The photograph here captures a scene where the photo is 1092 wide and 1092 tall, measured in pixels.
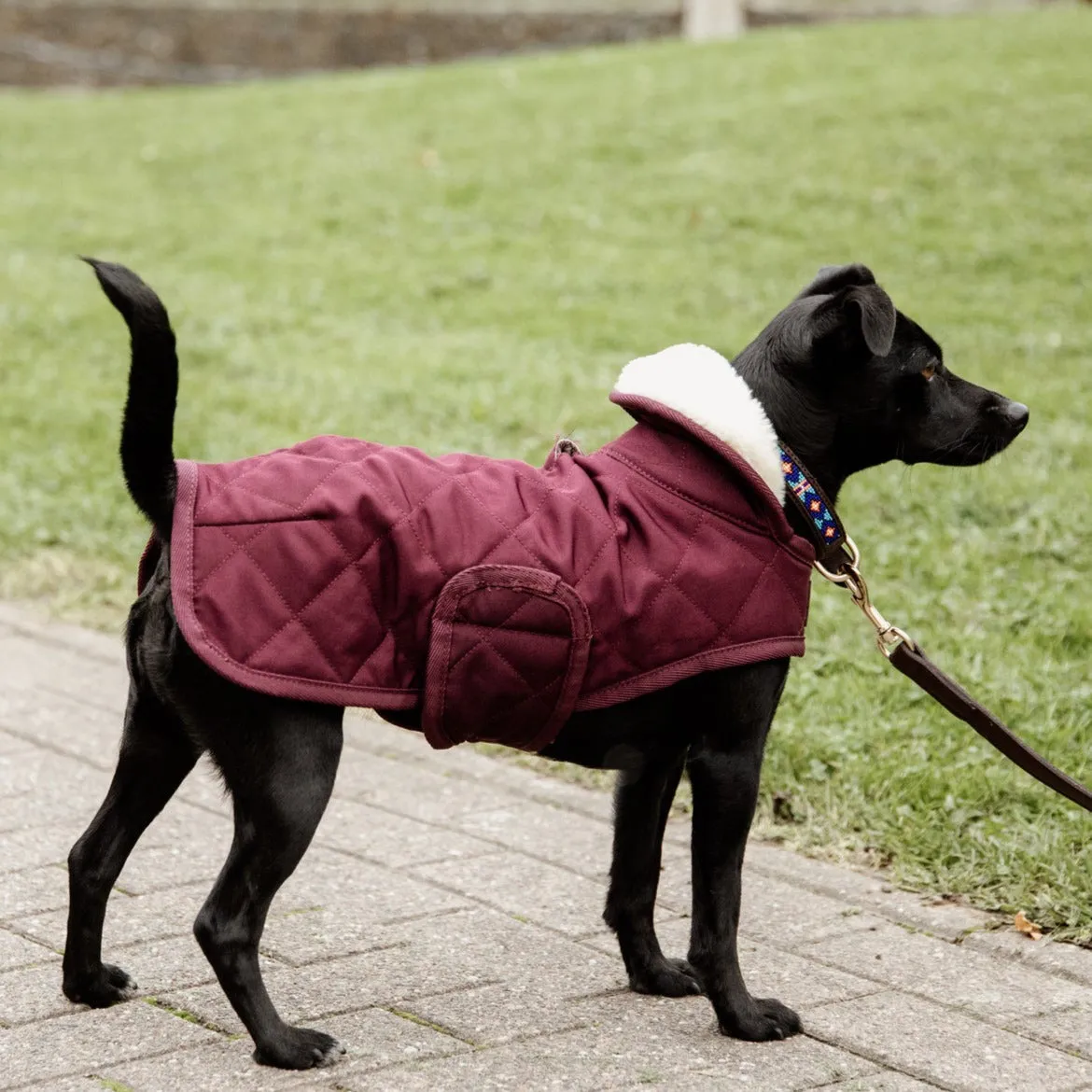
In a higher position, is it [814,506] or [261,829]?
[814,506]

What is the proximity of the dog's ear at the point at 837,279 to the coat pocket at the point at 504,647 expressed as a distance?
3.05 ft

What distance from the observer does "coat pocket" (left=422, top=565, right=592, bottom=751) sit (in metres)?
3.07

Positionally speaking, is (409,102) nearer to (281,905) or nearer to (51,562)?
(51,562)

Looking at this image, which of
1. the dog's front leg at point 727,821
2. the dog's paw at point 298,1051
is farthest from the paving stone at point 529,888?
the dog's paw at point 298,1051

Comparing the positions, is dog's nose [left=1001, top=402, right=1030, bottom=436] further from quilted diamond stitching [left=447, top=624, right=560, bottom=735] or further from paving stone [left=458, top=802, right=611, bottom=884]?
paving stone [left=458, top=802, right=611, bottom=884]

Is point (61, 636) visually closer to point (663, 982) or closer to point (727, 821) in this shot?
point (663, 982)

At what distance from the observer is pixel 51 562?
21.5 feet

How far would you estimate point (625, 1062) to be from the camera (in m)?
3.14

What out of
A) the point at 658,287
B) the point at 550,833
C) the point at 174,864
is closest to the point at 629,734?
the point at 550,833

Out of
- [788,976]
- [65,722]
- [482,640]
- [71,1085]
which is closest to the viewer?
[71,1085]

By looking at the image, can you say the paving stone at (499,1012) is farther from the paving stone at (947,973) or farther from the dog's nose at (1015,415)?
the dog's nose at (1015,415)

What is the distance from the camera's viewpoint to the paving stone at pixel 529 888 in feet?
12.7

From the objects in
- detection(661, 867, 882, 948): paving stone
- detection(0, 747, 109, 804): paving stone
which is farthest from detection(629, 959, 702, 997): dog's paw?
detection(0, 747, 109, 804): paving stone

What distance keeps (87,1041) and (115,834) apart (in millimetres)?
412
